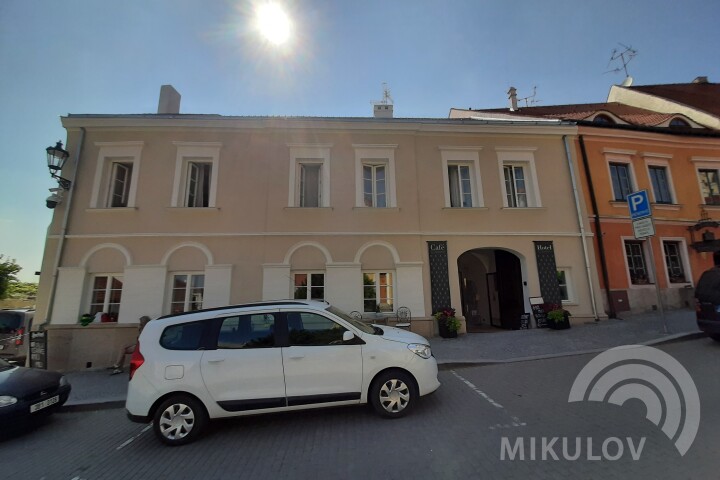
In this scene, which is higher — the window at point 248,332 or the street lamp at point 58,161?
the street lamp at point 58,161

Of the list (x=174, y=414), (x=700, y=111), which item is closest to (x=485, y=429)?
(x=174, y=414)

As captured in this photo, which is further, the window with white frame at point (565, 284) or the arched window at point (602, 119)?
the arched window at point (602, 119)

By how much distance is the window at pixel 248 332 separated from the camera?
13.8 feet

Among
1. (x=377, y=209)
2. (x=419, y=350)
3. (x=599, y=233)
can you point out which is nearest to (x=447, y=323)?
(x=377, y=209)

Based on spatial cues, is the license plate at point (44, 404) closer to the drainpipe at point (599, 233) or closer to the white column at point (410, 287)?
the white column at point (410, 287)

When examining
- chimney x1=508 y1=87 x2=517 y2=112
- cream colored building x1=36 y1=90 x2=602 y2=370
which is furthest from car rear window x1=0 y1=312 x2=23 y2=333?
chimney x1=508 y1=87 x2=517 y2=112

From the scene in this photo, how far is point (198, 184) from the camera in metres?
10.1

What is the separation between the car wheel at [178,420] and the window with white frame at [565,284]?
11.0 meters

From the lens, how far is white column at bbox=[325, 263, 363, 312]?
9078mm

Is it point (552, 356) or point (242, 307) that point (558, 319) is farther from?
point (242, 307)

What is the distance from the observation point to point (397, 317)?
9023mm

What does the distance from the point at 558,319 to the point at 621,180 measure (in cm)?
710

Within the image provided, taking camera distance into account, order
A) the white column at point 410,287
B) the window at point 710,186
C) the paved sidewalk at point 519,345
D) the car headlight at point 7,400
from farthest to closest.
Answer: the window at point 710,186
the white column at point 410,287
the paved sidewalk at point 519,345
the car headlight at point 7,400

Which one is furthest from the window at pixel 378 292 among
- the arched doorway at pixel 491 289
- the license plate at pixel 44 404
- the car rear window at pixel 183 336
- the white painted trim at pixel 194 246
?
the license plate at pixel 44 404
